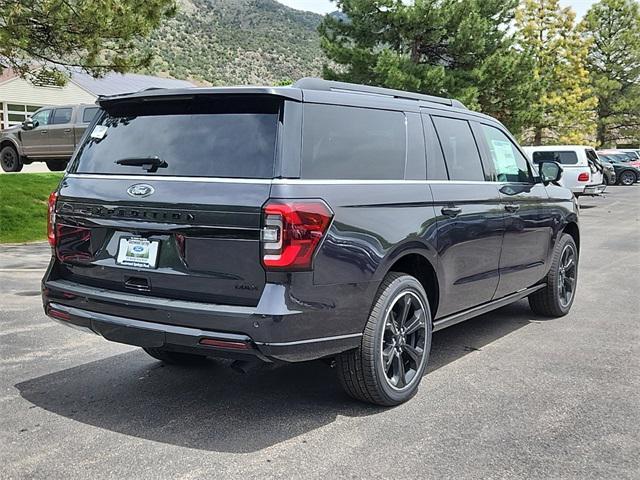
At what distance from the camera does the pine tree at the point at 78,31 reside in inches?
426

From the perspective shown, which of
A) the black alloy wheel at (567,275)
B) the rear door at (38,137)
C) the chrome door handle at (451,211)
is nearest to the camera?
the chrome door handle at (451,211)

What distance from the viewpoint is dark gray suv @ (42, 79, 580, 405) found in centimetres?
366

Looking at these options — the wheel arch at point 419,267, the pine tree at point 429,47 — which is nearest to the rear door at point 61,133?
the pine tree at point 429,47

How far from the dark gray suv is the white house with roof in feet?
118

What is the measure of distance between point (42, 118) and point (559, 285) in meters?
18.2

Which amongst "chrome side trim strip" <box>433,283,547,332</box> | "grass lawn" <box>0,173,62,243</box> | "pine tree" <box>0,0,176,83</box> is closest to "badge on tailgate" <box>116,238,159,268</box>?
"chrome side trim strip" <box>433,283,547,332</box>

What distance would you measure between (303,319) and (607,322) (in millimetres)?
4123

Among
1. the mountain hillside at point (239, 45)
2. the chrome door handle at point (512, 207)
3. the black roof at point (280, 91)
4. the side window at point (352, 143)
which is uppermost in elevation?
the mountain hillside at point (239, 45)

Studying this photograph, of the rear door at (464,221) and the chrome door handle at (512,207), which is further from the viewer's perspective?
the chrome door handle at (512,207)

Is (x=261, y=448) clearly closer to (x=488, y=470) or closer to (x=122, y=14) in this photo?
(x=488, y=470)

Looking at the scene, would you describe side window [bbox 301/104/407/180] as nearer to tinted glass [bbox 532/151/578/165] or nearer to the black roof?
the black roof

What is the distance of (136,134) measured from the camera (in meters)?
4.26

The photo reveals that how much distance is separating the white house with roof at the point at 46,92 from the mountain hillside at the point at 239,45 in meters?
23.9

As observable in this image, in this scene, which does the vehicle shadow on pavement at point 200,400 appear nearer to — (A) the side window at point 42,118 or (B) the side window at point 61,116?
(B) the side window at point 61,116
